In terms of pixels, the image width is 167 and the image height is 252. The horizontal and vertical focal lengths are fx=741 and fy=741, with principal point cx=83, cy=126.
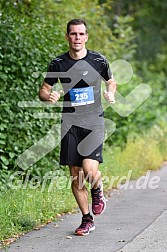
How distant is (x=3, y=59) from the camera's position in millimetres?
10227

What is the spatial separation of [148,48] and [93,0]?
14068 millimetres

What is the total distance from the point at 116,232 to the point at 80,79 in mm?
1651

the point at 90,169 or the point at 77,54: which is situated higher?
the point at 77,54

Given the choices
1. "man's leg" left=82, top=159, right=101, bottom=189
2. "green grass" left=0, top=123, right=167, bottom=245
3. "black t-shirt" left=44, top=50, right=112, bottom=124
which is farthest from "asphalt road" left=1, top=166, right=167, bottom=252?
"black t-shirt" left=44, top=50, right=112, bottom=124

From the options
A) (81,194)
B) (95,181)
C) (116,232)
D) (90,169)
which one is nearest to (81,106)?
(90,169)

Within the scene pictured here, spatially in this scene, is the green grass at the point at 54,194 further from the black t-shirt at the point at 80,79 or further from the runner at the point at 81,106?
the black t-shirt at the point at 80,79

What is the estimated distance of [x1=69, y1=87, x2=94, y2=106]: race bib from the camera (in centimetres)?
762

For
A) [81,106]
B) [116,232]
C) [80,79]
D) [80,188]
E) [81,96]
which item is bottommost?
[116,232]

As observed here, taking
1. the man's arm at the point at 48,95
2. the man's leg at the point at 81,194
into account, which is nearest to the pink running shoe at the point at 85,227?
the man's leg at the point at 81,194

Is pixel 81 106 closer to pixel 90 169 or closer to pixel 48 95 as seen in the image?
pixel 48 95

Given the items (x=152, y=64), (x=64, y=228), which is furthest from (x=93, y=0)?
(x=152, y=64)

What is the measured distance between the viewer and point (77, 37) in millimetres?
7602

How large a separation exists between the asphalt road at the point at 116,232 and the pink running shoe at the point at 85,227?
2.3 inches

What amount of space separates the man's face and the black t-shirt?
0.13m
